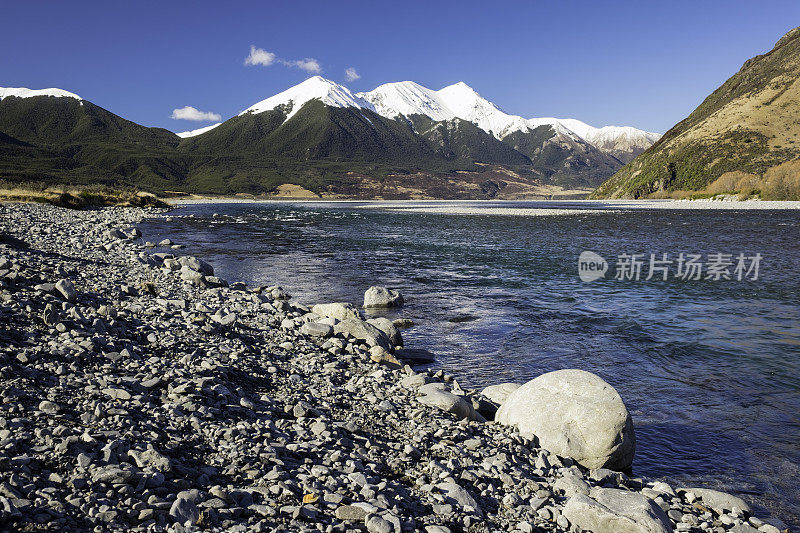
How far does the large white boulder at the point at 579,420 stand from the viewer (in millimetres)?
9320

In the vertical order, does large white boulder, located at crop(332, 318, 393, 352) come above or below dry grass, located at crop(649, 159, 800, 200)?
below

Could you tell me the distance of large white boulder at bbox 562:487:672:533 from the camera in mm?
6777

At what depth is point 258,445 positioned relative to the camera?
24.9 feet

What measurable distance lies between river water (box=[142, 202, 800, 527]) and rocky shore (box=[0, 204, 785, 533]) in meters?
2.13

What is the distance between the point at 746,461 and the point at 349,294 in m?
19.0

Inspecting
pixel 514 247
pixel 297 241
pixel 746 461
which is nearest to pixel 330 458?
pixel 746 461

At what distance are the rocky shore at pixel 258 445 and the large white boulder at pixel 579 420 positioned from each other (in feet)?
0.40

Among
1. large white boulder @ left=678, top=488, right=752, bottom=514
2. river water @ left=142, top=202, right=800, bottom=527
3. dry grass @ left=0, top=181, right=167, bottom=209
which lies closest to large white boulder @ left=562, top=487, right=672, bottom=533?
large white boulder @ left=678, top=488, right=752, bottom=514

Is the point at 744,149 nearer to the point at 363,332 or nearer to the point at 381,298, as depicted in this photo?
the point at 381,298

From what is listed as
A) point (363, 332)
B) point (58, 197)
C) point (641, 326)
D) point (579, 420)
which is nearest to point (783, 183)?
point (641, 326)

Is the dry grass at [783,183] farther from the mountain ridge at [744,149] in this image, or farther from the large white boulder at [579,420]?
the large white boulder at [579,420]

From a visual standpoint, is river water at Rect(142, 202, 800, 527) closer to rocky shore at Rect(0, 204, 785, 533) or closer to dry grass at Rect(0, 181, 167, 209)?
rocky shore at Rect(0, 204, 785, 533)

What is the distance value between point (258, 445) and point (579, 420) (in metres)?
6.15

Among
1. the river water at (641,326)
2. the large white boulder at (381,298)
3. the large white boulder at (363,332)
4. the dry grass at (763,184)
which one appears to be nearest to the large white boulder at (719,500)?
the river water at (641,326)
